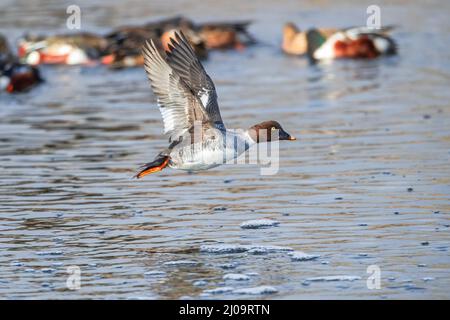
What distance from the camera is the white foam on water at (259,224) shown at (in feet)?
28.5

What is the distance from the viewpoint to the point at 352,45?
58.6ft

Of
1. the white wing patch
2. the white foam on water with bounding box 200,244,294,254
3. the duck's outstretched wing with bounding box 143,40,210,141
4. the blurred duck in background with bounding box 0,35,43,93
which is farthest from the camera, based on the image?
the blurred duck in background with bounding box 0,35,43,93

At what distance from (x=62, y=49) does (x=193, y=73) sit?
33.9 feet

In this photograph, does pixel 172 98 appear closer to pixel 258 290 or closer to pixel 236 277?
pixel 236 277

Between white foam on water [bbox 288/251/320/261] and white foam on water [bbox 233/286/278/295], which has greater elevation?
white foam on water [bbox 233/286/278/295]

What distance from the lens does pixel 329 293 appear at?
6941 mm

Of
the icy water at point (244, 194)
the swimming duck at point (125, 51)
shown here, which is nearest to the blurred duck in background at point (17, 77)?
the icy water at point (244, 194)

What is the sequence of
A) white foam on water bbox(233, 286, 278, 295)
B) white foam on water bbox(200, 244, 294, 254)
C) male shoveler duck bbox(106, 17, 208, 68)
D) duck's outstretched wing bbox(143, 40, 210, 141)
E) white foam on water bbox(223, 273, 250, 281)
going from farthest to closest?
male shoveler duck bbox(106, 17, 208, 68), duck's outstretched wing bbox(143, 40, 210, 141), white foam on water bbox(200, 244, 294, 254), white foam on water bbox(223, 273, 250, 281), white foam on water bbox(233, 286, 278, 295)

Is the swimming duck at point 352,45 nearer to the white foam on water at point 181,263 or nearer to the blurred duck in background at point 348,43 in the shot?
the blurred duck in background at point 348,43

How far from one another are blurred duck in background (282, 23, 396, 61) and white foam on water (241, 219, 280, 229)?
9.45 meters

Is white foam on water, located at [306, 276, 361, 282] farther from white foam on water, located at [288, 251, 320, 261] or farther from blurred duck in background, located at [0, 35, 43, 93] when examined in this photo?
blurred duck in background, located at [0, 35, 43, 93]

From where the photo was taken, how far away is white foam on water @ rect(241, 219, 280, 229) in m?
8.69

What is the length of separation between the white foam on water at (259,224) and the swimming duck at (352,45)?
945cm

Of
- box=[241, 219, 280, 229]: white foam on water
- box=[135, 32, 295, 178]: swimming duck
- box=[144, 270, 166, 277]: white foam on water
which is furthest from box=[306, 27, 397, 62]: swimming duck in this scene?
box=[144, 270, 166, 277]: white foam on water
